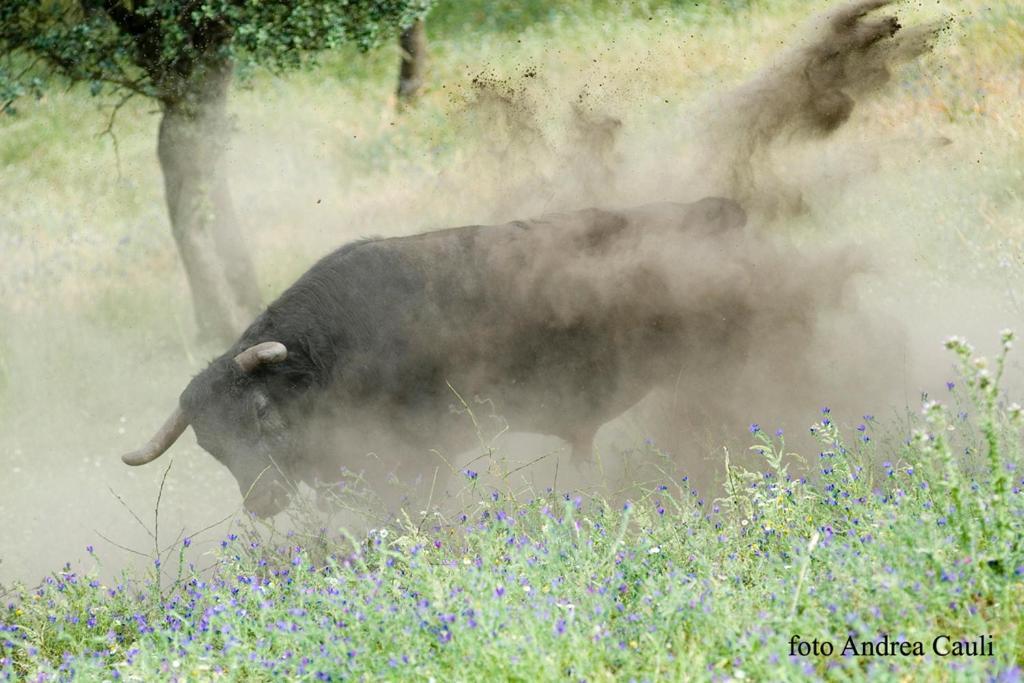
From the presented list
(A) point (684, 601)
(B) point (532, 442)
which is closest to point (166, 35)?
(B) point (532, 442)

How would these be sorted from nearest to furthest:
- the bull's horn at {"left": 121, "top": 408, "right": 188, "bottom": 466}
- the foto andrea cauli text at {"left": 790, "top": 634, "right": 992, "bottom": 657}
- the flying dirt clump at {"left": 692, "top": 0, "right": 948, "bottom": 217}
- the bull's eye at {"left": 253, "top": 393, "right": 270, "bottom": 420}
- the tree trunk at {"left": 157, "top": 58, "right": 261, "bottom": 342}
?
the foto andrea cauli text at {"left": 790, "top": 634, "right": 992, "bottom": 657} → the bull's eye at {"left": 253, "top": 393, "right": 270, "bottom": 420} → the bull's horn at {"left": 121, "top": 408, "right": 188, "bottom": 466} → the flying dirt clump at {"left": 692, "top": 0, "right": 948, "bottom": 217} → the tree trunk at {"left": 157, "top": 58, "right": 261, "bottom": 342}

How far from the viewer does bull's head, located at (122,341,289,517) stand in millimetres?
7266

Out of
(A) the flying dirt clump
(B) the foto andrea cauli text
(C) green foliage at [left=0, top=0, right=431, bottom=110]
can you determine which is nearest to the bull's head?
(A) the flying dirt clump

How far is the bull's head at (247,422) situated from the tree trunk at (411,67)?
34.2 ft

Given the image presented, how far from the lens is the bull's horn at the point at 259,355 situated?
7211mm

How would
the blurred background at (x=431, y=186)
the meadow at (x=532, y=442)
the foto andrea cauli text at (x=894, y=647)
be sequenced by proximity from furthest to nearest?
the blurred background at (x=431, y=186)
the meadow at (x=532, y=442)
the foto andrea cauli text at (x=894, y=647)

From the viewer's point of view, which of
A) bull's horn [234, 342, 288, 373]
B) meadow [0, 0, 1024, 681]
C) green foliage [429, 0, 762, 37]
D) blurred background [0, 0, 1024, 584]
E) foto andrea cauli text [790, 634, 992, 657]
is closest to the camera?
foto andrea cauli text [790, 634, 992, 657]

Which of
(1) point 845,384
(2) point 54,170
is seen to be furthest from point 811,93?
(2) point 54,170

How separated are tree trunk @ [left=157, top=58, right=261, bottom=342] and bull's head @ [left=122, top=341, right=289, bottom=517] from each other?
624cm

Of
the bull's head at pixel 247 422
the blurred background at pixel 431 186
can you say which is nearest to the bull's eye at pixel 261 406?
the bull's head at pixel 247 422

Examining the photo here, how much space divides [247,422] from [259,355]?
43cm

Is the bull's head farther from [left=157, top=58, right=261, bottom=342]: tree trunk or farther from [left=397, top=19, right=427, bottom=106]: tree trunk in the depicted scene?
[left=397, top=19, right=427, bottom=106]: tree trunk

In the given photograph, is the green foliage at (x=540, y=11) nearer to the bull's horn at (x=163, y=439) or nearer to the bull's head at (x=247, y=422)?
the bull's horn at (x=163, y=439)

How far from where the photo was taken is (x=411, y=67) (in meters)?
17.5
